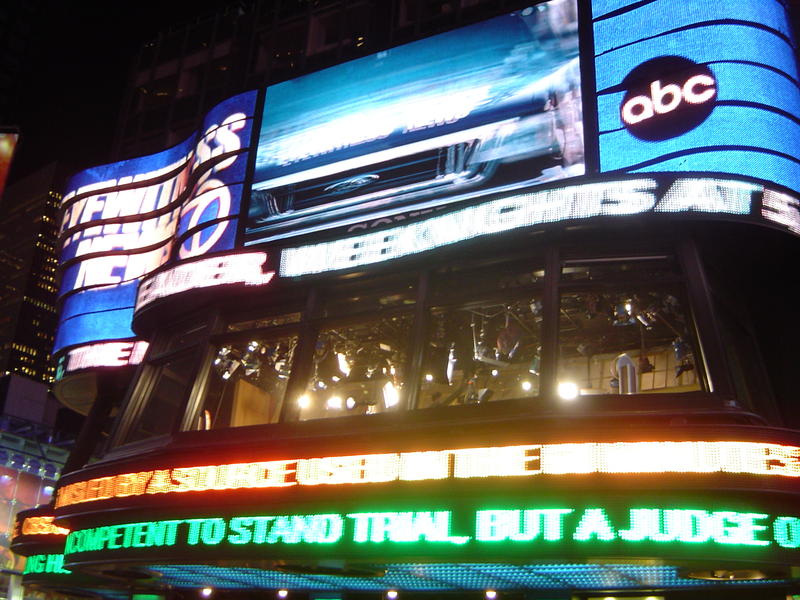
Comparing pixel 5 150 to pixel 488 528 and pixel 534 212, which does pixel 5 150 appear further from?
pixel 488 528

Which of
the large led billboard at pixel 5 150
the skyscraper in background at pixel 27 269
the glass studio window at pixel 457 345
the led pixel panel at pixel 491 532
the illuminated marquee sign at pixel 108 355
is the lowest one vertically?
the led pixel panel at pixel 491 532

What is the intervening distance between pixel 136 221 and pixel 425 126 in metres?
9.19

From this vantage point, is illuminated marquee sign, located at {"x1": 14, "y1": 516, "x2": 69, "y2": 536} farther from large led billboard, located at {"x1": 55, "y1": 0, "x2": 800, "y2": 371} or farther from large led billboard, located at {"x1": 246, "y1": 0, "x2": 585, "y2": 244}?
large led billboard, located at {"x1": 246, "y1": 0, "x2": 585, "y2": 244}

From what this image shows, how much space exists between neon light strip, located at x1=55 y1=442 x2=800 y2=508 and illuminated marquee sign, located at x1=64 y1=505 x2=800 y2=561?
1.54ft

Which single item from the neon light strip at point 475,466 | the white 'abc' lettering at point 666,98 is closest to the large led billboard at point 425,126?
the white 'abc' lettering at point 666,98

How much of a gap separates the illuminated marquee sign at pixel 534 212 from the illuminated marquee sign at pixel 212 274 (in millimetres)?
606

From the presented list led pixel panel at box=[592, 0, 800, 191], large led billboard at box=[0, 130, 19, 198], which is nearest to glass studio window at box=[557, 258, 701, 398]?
led pixel panel at box=[592, 0, 800, 191]

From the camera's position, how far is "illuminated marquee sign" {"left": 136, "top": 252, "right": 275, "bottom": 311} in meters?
15.0

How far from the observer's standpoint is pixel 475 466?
10.6 metres

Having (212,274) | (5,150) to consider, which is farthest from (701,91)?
(5,150)

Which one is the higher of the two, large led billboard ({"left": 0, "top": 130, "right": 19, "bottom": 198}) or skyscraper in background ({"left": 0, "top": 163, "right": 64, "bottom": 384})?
skyscraper in background ({"left": 0, "top": 163, "right": 64, "bottom": 384})

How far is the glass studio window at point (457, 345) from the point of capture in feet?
40.7

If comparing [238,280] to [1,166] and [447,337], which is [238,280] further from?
[1,166]

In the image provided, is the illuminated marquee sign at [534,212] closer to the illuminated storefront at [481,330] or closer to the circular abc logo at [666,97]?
the illuminated storefront at [481,330]
